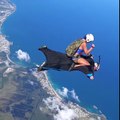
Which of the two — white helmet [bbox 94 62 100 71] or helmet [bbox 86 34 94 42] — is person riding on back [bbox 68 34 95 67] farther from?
white helmet [bbox 94 62 100 71]

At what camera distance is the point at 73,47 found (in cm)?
877

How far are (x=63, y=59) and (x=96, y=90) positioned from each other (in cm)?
15586

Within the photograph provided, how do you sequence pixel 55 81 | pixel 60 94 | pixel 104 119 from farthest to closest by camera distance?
pixel 60 94, pixel 55 81, pixel 104 119

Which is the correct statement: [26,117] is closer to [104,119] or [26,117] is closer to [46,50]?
[104,119]

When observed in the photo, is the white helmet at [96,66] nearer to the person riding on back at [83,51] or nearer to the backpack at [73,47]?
the person riding on back at [83,51]

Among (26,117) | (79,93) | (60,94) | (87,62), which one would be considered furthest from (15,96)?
(87,62)

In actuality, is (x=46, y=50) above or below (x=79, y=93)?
above

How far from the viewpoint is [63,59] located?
9.17 metres

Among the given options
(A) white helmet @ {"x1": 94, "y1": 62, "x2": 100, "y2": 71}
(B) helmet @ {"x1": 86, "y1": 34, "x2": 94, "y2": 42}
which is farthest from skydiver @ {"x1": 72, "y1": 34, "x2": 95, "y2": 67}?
(A) white helmet @ {"x1": 94, "y1": 62, "x2": 100, "y2": 71}

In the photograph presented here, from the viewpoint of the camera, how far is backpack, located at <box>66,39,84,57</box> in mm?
8599

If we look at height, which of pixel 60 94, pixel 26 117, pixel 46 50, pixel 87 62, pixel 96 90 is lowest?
pixel 26 117

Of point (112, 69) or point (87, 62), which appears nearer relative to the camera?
point (87, 62)

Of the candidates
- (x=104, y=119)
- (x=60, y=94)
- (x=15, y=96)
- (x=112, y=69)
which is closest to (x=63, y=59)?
(x=104, y=119)

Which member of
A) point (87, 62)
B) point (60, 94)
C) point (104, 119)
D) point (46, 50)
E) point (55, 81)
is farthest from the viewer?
point (60, 94)
